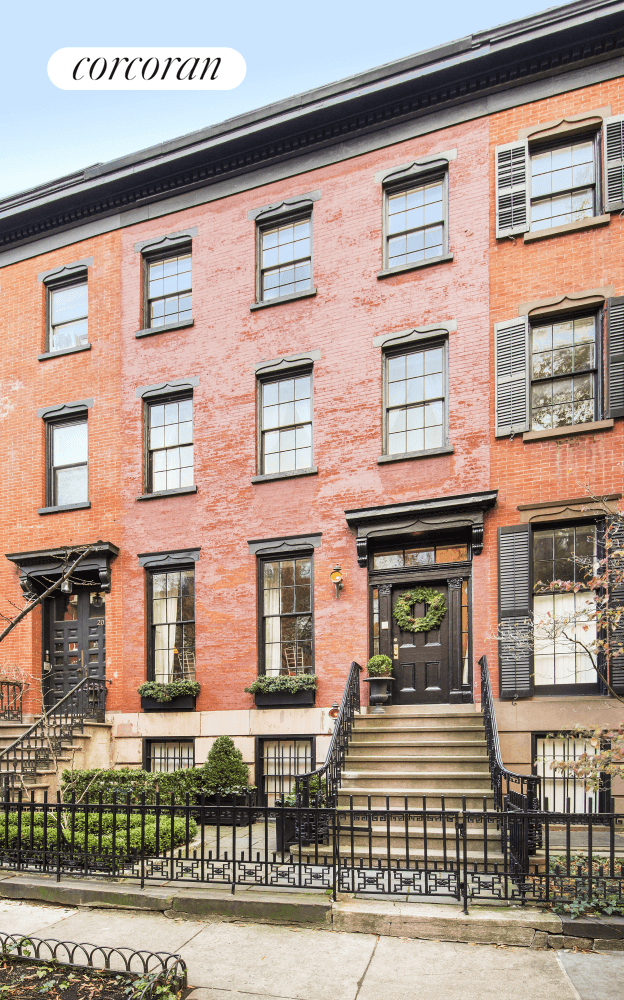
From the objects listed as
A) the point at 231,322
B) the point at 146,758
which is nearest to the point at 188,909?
the point at 146,758

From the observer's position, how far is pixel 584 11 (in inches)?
506

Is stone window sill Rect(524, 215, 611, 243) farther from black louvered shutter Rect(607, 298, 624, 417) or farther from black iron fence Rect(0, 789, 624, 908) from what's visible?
black iron fence Rect(0, 789, 624, 908)

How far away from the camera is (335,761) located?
10.6m

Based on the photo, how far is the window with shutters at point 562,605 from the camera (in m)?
12.0

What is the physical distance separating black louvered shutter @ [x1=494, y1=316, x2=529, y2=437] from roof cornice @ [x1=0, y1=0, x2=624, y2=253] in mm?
4472

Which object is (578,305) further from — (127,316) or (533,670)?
(127,316)

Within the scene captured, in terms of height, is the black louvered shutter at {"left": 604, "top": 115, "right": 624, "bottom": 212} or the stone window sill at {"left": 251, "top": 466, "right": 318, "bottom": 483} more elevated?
the black louvered shutter at {"left": 604, "top": 115, "right": 624, "bottom": 212}

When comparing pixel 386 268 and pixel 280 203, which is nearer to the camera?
pixel 386 268

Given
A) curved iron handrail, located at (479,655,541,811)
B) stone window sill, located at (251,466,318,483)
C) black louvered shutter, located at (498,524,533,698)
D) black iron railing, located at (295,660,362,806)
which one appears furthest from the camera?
stone window sill, located at (251,466,318,483)

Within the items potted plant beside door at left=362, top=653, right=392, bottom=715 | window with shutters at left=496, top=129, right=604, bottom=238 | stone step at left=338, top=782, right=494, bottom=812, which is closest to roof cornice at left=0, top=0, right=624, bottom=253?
window with shutters at left=496, top=129, right=604, bottom=238

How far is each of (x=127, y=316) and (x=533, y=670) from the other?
35.8ft

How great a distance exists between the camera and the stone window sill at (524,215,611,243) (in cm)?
1252

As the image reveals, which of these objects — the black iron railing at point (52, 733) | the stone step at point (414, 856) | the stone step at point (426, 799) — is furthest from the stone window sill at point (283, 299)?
the stone step at point (414, 856)

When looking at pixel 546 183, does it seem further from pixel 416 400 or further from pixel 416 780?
pixel 416 780
